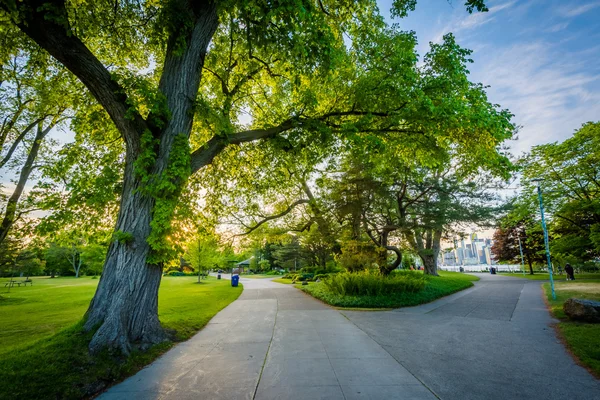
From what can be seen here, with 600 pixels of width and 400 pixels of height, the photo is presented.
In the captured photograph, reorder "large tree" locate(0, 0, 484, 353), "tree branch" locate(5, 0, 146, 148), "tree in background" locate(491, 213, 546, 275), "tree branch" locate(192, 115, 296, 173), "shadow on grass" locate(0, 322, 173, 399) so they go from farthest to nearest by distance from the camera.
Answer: "tree in background" locate(491, 213, 546, 275)
"tree branch" locate(192, 115, 296, 173)
"large tree" locate(0, 0, 484, 353)
"tree branch" locate(5, 0, 146, 148)
"shadow on grass" locate(0, 322, 173, 399)

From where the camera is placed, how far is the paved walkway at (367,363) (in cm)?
359

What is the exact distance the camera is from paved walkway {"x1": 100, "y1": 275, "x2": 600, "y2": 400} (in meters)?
3.59

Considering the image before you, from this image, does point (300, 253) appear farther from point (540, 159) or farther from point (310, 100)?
point (310, 100)

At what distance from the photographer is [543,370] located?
4336 mm

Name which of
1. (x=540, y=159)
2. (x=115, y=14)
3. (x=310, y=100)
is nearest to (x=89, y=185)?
(x=115, y=14)

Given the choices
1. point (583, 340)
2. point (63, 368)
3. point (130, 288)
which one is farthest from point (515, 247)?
point (63, 368)

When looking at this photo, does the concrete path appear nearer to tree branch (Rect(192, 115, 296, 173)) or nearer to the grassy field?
the grassy field

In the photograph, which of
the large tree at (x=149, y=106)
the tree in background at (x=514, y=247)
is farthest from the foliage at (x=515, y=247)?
the large tree at (x=149, y=106)

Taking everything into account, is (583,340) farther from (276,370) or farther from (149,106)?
(149,106)

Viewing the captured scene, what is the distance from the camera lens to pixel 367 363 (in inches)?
180

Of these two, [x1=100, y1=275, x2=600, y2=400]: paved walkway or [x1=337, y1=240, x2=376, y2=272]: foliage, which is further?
[x1=337, y1=240, x2=376, y2=272]: foliage

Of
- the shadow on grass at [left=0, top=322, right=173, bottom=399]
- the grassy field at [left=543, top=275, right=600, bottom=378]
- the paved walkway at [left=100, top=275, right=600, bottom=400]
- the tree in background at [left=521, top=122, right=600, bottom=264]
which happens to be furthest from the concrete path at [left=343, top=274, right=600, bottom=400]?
the tree in background at [left=521, top=122, right=600, bottom=264]

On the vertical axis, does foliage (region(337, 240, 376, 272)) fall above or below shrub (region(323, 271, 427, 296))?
above

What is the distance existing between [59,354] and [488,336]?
896 centimetres
